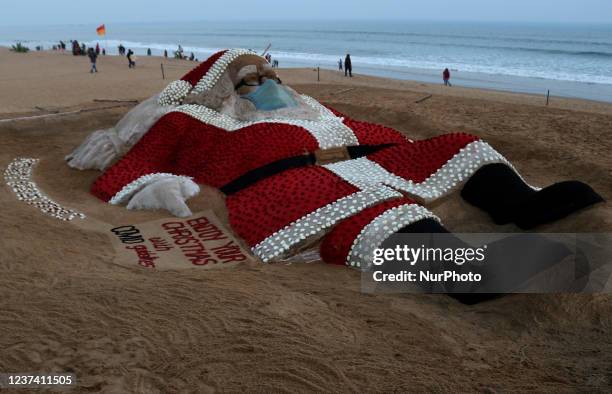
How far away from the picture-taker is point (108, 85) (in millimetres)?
22141

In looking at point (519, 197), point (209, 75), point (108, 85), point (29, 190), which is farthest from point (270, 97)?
point (108, 85)

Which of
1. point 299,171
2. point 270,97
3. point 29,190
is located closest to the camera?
point 299,171

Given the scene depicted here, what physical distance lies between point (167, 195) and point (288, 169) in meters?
1.82

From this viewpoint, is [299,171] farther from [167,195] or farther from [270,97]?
[270,97]

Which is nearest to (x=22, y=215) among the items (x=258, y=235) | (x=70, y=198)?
(x=70, y=198)

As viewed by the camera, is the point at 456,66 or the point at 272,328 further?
the point at 456,66

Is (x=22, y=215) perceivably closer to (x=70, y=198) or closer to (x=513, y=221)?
(x=70, y=198)

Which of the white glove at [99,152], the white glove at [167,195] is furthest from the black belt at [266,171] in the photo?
the white glove at [99,152]

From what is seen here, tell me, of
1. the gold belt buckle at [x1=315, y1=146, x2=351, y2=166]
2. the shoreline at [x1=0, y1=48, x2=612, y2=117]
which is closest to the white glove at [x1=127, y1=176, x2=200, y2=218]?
the gold belt buckle at [x1=315, y1=146, x2=351, y2=166]

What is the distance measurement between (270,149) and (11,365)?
4.64m

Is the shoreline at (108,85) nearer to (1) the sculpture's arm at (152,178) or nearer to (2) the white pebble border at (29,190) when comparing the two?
(2) the white pebble border at (29,190)

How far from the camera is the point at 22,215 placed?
279 inches

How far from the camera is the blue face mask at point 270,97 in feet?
29.0

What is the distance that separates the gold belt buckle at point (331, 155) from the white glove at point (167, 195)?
74.0 inches
